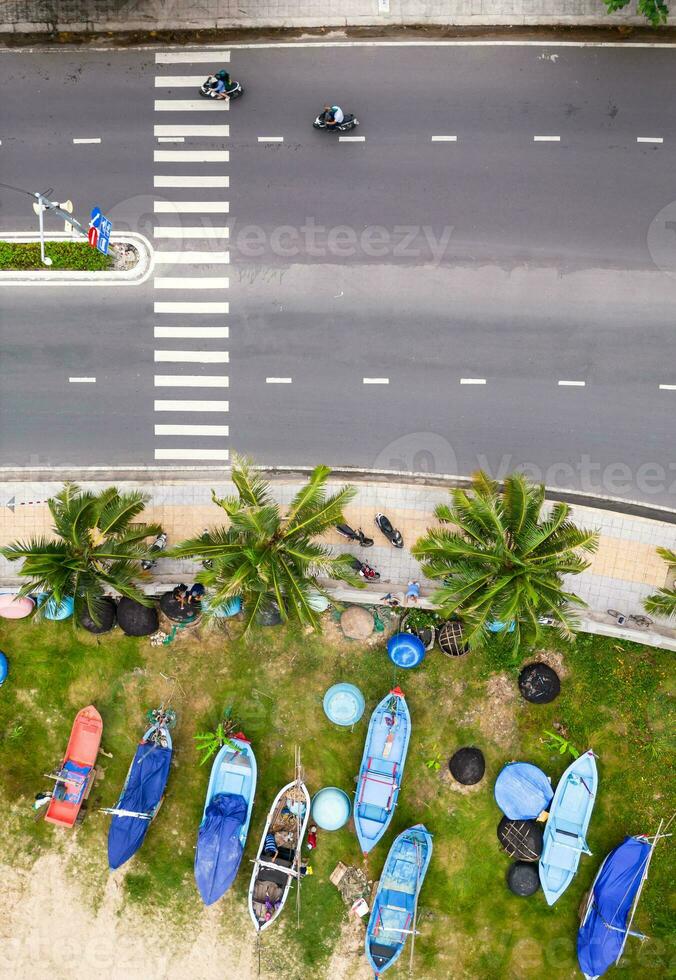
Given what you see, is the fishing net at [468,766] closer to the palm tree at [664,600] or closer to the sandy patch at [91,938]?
the palm tree at [664,600]

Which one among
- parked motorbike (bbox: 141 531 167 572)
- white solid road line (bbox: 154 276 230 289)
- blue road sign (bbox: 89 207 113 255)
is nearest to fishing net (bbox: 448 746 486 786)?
parked motorbike (bbox: 141 531 167 572)

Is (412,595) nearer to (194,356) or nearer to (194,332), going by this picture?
(194,356)

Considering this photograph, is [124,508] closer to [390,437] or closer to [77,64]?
[390,437]

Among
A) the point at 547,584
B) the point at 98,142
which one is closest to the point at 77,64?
the point at 98,142

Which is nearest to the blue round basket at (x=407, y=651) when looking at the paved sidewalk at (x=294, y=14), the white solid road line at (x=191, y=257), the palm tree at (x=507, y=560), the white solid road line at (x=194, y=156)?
the palm tree at (x=507, y=560)

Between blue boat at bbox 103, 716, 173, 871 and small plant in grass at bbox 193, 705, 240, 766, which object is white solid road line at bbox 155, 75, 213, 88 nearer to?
small plant in grass at bbox 193, 705, 240, 766

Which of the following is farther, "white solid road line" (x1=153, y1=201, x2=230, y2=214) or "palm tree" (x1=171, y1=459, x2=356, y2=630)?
"white solid road line" (x1=153, y1=201, x2=230, y2=214)
